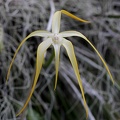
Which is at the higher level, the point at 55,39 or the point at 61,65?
the point at 55,39

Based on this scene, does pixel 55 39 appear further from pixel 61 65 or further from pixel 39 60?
pixel 61 65

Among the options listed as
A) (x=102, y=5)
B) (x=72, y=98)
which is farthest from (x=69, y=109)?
(x=102, y=5)

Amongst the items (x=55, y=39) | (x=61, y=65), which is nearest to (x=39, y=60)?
(x=55, y=39)

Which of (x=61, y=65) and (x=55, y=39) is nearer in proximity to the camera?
(x=55, y=39)

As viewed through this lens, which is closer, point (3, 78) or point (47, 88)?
point (3, 78)

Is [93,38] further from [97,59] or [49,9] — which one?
[49,9]

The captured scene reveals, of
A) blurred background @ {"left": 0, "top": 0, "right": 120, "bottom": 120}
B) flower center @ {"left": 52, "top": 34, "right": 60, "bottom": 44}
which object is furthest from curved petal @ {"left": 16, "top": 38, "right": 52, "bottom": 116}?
blurred background @ {"left": 0, "top": 0, "right": 120, "bottom": 120}

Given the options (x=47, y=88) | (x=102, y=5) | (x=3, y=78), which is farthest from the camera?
(x=102, y=5)

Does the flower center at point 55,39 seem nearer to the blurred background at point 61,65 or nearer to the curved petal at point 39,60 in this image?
the curved petal at point 39,60
